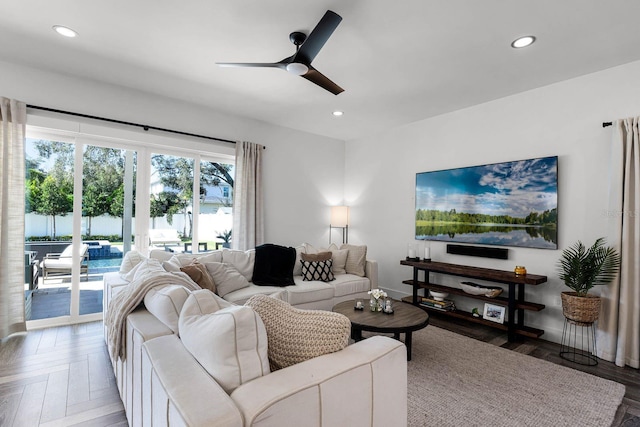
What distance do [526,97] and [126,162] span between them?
187 inches

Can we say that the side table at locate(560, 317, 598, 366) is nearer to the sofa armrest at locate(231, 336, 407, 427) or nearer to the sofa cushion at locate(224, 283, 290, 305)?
the sofa armrest at locate(231, 336, 407, 427)

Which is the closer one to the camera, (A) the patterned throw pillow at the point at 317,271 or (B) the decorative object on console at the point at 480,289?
(B) the decorative object on console at the point at 480,289

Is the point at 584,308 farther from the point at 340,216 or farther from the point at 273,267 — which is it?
the point at 340,216

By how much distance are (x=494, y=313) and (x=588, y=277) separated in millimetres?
1006

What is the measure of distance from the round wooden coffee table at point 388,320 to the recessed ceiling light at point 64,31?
322 centimetres

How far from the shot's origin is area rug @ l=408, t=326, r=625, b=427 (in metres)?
2.00

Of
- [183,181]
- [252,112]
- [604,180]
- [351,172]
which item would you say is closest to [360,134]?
[351,172]

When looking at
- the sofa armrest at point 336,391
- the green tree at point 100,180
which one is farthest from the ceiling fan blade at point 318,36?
the green tree at point 100,180

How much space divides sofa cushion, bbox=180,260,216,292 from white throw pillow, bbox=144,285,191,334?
1.31m

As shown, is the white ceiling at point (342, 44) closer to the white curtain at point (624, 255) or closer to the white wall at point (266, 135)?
the white wall at point (266, 135)

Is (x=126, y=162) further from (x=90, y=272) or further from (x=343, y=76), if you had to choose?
(x=343, y=76)

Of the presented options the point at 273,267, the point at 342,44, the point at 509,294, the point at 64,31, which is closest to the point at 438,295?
the point at 509,294

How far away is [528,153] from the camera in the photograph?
362 cm

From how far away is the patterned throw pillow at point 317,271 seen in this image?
161 inches
